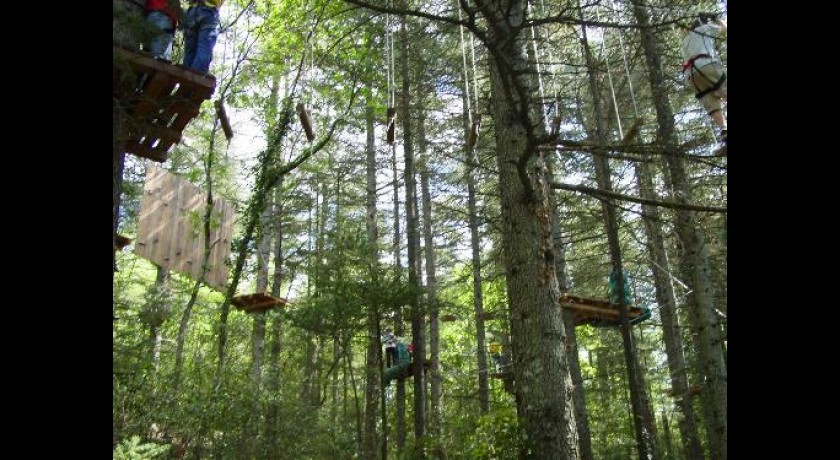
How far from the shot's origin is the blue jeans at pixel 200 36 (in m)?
5.02

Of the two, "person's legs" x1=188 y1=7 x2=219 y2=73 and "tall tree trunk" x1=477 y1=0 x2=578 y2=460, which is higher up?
"person's legs" x1=188 y1=7 x2=219 y2=73

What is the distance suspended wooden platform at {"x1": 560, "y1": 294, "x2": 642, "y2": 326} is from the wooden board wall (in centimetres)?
505

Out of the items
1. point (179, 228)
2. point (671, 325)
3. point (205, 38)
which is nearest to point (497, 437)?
point (205, 38)

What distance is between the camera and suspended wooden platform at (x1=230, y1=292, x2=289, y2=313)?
826 centimetres

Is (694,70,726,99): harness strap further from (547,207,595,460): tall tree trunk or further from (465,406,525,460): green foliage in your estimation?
(547,207,595,460): tall tree trunk

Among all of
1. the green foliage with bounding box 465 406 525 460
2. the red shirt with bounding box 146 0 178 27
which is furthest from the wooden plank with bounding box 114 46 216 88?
the green foliage with bounding box 465 406 525 460

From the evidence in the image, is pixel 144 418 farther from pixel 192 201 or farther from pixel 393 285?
pixel 393 285

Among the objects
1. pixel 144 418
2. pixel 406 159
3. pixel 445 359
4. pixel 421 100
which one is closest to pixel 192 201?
pixel 144 418

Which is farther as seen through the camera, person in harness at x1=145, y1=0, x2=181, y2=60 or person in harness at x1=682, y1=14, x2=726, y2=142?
person in harness at x1=682, y1=14, x2=726, y2=142

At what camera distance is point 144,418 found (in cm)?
619

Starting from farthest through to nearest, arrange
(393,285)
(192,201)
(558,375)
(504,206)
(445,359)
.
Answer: (445,359) < (393,285) < (192,201) < (504,206) < (558,375)

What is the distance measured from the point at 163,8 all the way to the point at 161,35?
1.31 ft
